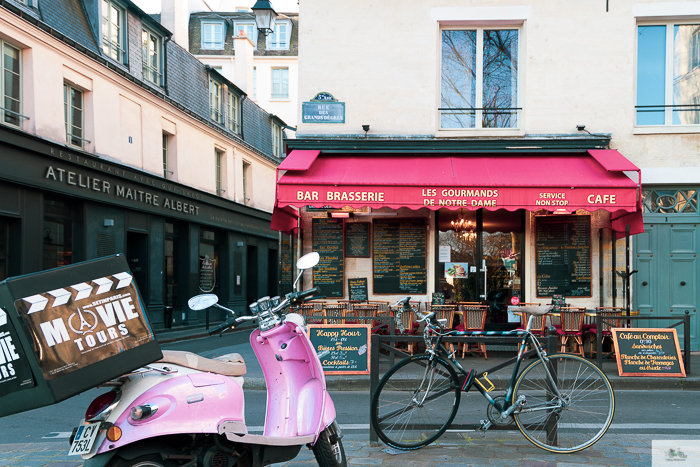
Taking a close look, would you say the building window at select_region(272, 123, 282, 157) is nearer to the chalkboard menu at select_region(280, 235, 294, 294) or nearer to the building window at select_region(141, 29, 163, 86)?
the building window at select_region(141, 29, 163, 86)

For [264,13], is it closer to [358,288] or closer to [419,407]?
[358,288]

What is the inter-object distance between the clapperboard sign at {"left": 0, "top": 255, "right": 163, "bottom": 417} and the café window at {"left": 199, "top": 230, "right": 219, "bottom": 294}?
17.7 meters

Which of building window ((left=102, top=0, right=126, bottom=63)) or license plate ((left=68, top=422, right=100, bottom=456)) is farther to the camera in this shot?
building window ((left=102, top=0, right=126, bottom=63))

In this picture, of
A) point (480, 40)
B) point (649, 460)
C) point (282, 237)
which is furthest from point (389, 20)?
point (649, 460)

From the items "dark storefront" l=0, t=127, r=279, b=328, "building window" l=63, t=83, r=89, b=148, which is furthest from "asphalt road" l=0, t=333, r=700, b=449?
"building window" l=63, t=83, r=89, b=148

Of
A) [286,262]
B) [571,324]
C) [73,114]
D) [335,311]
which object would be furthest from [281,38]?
[571,324]

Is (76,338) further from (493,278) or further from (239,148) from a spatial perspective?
(239,148)

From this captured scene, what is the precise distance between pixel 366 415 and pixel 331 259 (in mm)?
4753

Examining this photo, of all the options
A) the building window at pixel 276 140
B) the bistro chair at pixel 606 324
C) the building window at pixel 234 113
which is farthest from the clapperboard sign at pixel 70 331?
the building window at pixel 276 140

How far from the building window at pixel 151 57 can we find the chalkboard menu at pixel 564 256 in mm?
12703

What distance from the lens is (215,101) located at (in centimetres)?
2203

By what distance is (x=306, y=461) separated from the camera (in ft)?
14.7

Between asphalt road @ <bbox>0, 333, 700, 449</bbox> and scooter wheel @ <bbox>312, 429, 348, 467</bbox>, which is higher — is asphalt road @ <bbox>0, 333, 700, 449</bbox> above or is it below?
below

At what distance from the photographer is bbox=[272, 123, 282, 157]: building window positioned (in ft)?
91.5
